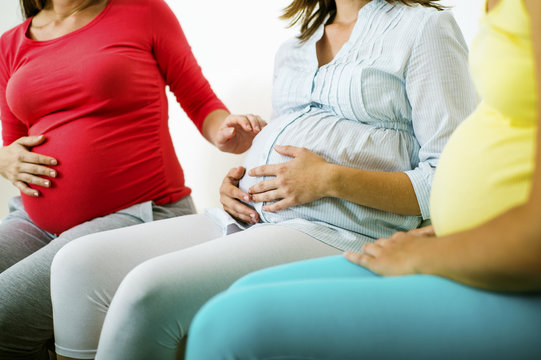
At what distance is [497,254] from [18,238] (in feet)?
3.89

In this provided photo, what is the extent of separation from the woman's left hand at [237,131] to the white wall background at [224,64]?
1.11 feet

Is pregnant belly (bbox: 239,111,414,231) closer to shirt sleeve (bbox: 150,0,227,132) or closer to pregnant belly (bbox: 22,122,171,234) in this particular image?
pregnant belly (bbox: 22,122,171,234)

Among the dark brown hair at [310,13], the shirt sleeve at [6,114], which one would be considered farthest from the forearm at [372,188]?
the shirt sleeve at [6,114]

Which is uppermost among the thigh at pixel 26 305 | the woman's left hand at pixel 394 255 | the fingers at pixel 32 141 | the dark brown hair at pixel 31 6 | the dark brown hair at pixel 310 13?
the dark brown hair at pixel 31 6

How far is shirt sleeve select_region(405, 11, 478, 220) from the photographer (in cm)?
89

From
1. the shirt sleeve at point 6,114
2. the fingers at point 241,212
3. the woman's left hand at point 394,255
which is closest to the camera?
the woman's left hand at point 394,255

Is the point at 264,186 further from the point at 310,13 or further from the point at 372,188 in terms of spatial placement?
the point at 310,13

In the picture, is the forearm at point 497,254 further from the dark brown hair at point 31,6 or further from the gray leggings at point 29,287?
the dark brown hair at point 31,6

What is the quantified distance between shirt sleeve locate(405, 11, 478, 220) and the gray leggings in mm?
703

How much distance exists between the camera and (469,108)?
0.91 m

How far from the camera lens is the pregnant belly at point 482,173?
0.50m

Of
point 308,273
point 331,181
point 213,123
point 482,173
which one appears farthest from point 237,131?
point 482,173

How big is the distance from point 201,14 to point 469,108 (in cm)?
128

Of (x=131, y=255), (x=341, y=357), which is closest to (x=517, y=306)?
(x=341, y=357)
